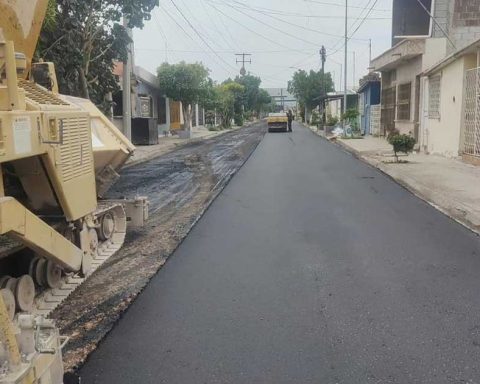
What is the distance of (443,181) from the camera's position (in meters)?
13.5

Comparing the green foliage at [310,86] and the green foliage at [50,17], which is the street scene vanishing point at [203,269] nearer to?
the green foliage at [50,17]

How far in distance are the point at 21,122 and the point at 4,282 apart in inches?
55.7

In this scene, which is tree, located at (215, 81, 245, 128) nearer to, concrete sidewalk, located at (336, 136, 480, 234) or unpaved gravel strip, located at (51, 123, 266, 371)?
concrete sidewalk, located at (336, 136, 480, 234)

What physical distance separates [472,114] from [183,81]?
949 inches

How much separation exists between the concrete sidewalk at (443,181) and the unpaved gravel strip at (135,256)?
4.27m

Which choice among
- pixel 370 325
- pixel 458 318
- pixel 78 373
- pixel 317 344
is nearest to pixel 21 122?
pixel 78 373

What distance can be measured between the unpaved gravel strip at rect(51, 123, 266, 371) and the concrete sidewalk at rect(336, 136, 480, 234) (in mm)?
4266

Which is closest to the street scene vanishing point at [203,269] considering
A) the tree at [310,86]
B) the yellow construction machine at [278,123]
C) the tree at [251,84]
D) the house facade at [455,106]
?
the house facade at [455,106]

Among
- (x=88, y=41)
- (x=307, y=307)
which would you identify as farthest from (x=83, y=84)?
(x=307, y=307)

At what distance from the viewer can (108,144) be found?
272 inches

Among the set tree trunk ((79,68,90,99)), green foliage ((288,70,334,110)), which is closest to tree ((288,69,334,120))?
green foliage ((288,70,334,110))

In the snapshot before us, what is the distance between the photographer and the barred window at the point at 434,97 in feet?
68.4

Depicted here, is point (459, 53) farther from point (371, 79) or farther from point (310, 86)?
point (310, 86)

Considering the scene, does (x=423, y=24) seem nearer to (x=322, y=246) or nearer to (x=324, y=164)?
(x=324, y=164)
